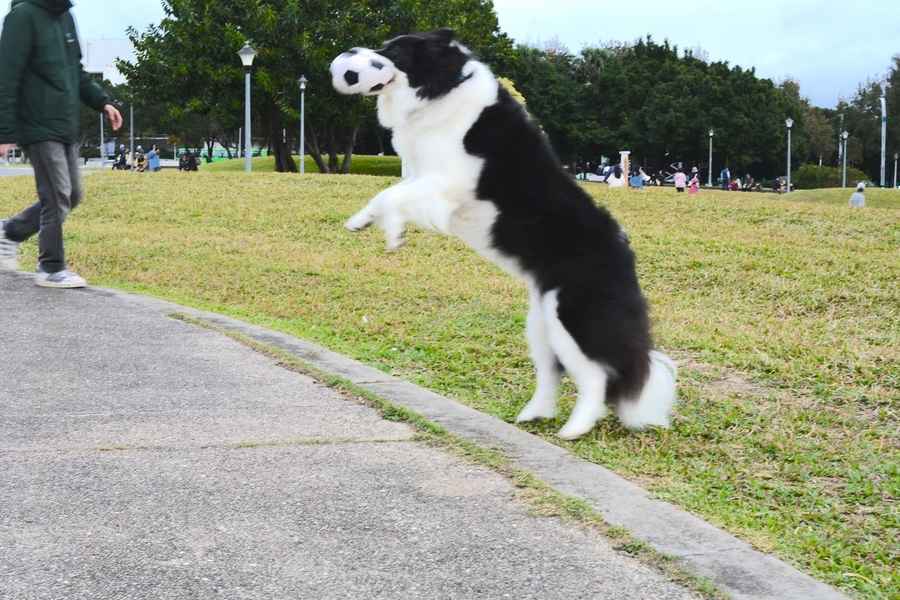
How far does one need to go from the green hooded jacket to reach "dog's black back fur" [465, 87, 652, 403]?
3.96 metres

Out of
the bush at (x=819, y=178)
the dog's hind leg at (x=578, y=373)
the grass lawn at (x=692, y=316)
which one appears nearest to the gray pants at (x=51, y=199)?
the grass lawn at (x=692, y=316)

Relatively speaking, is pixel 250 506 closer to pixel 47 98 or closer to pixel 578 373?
pixel 578 373

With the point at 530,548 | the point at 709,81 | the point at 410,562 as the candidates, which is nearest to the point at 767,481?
the point at 530,548

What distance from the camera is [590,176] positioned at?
67438mm

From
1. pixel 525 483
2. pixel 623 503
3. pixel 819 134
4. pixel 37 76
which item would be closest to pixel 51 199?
pixel 37 76

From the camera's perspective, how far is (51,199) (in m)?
7.20

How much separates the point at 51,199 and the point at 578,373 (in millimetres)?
4529

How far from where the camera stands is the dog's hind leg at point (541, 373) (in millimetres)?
4539

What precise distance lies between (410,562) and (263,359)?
119 inches

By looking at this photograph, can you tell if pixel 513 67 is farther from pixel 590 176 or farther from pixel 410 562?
pixel 410 562

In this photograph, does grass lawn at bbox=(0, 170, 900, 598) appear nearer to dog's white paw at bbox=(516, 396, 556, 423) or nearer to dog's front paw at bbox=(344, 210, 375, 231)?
dog's white paw at bbox=(516, 396, 556, 423)

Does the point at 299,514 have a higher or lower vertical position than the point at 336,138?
lower

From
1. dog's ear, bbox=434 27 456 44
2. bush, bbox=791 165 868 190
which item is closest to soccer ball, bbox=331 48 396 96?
dog's ear, bbox=434 27 456 44

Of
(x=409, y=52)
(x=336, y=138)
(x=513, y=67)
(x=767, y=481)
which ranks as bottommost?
(x=767, y=481)
